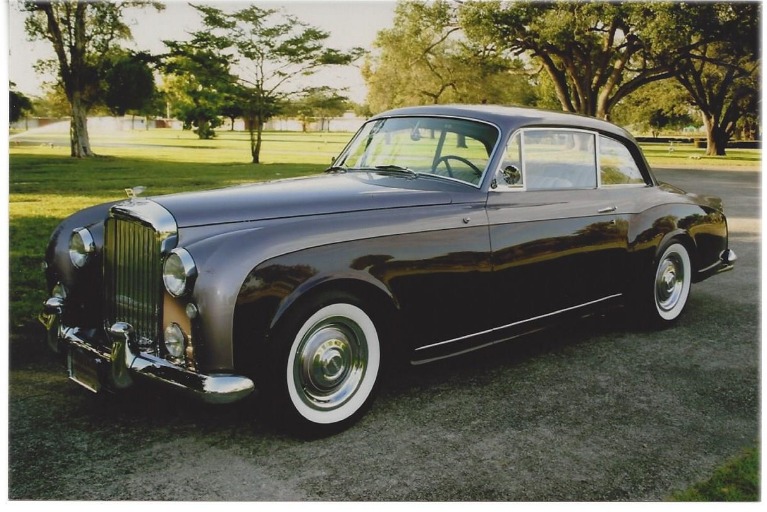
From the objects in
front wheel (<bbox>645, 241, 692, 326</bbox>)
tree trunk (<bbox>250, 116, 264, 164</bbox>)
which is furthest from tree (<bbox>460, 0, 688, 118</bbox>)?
front wheel (<bbox>645, 241, 692, 326</bbox>)

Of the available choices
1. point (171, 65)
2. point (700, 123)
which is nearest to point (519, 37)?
point (171, 65)

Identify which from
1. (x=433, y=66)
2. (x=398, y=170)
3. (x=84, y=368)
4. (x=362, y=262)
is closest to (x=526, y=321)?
(x=398, y=170)

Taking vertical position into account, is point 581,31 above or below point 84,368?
above

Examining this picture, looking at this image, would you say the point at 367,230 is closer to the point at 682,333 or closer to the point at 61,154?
the point at 682,333

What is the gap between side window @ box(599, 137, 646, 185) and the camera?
4719mm

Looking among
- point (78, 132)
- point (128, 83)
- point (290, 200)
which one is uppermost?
point (128, 83)

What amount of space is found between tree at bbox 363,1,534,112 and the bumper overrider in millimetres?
22615

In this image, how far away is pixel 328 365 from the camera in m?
3.22

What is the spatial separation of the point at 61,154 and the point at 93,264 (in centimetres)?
1907

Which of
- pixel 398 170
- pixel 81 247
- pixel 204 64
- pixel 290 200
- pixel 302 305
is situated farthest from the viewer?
pixel 204 64

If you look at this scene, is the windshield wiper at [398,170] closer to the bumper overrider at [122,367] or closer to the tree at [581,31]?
the bumper overrider at [122,367]

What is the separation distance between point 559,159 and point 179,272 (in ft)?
8.57

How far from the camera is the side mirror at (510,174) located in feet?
13.1

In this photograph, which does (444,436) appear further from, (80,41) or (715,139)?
(715,139)
